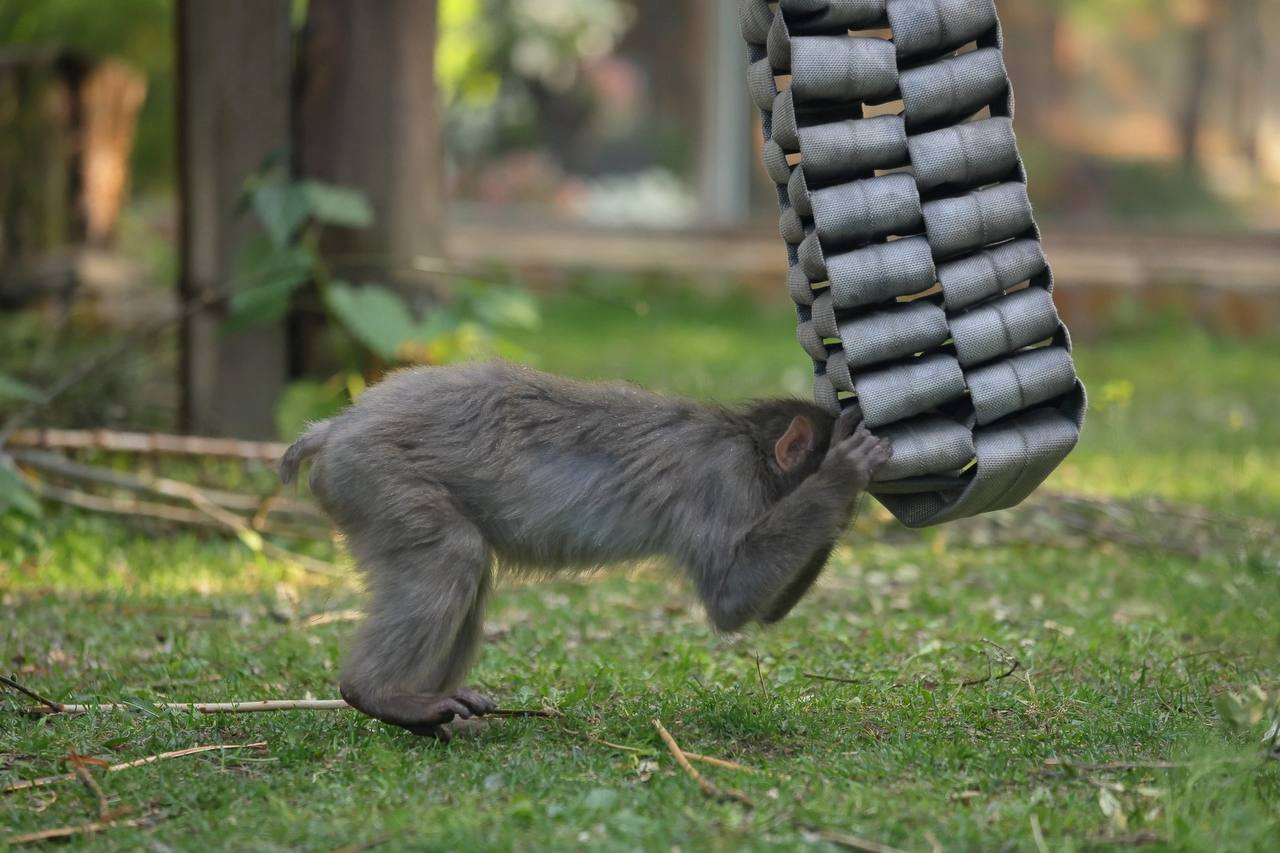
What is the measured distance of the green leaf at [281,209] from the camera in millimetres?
7344

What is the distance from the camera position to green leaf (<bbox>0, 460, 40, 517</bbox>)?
6379 millimetres

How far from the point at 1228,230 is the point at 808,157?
10.5 m

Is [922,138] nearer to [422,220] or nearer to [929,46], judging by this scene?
[929,46]

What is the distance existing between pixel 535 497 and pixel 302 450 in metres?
0.76

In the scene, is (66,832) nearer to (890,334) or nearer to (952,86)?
(890,334)

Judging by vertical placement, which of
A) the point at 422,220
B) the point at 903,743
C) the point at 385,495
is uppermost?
the point at 422,220

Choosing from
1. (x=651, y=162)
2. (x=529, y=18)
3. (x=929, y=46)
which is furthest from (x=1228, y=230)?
(x=929, y=46)

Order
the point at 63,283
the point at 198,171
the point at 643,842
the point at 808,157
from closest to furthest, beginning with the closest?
the point at 643,842, the point at 808,157, the point at 198,171, the point at 63,283

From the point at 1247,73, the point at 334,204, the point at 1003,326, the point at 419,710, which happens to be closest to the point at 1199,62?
the point at 1247,73

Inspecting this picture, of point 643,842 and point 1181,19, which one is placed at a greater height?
point 1181,19

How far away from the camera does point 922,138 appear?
4285mm

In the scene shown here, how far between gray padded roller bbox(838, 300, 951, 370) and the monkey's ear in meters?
0.36

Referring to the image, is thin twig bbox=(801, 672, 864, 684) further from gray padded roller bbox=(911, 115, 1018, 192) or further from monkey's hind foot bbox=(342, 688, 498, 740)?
gray padded roller bbox=(911, 115, 1018, 192)

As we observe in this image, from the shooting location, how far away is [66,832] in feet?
12.0
